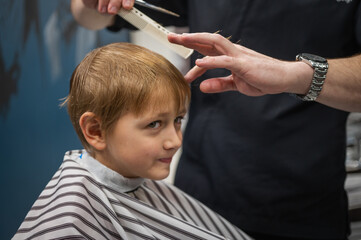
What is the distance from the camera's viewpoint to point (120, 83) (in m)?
0.95

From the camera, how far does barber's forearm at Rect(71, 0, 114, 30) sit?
1121 mm

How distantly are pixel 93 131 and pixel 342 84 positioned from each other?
24.8 inches

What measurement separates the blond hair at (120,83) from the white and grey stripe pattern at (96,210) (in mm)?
132

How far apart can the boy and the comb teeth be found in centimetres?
5

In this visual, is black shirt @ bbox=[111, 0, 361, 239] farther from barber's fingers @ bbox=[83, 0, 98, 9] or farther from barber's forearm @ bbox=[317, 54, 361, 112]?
barber's fingers @ bbox=[83, 0, 98, 9]

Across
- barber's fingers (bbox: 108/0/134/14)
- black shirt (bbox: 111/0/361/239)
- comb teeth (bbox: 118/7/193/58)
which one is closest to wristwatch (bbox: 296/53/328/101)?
black shirt (bbox: 111/0/361/239)

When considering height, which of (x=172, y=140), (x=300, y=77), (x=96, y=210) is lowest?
(x=96, y=210)

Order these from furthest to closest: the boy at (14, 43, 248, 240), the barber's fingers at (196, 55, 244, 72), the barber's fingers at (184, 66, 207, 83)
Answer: the barber's fingers at (184, 66, 207, 83) → the boy at (14, 43, 248, 240) → the barber's fingers at (196, 55, 244, 72)

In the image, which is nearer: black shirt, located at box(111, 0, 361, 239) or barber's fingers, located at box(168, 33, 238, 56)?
barber's fingers, located at box(168, 33, 238, 56)

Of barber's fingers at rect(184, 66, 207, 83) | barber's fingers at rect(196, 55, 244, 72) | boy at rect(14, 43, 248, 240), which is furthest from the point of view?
barber's fingers at rect(184, 66, 207, 83)

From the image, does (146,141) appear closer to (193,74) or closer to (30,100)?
(193,74)

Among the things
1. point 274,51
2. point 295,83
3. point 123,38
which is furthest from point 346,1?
point 123,38

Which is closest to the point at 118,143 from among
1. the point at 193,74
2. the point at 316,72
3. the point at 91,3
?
the point at 193,74

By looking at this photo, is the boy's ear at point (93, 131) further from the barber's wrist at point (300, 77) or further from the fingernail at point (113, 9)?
the barber's wrist at point (300, 77)
